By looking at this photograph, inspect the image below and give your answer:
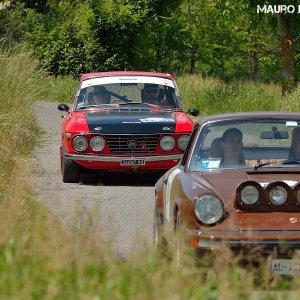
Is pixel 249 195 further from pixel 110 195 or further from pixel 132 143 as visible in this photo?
pixel 132 143

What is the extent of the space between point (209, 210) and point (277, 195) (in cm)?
57

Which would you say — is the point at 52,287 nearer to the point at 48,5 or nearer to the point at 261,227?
the point at 261,227

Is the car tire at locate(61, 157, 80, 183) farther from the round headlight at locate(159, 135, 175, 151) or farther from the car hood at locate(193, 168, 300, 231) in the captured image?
the car hood at locate(193, 168, 300, 231)

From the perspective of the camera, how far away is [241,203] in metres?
8.28

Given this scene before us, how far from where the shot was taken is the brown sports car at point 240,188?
795 cm

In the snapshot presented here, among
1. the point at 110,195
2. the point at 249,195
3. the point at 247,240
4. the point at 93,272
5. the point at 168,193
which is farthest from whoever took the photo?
the point at 110,195

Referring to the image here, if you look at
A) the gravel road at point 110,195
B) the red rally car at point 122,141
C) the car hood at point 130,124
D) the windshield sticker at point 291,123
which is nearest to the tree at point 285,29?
the gravel road at point 110,195

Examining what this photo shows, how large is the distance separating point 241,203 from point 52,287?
3.23 metres

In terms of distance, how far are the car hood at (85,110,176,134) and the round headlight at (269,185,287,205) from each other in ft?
22.2

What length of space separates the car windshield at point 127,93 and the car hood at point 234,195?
7.48m

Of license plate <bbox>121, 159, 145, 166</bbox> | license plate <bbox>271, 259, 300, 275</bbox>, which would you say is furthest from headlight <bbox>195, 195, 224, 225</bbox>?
license plate <bbox>121, 159, 145, 166</bbox>

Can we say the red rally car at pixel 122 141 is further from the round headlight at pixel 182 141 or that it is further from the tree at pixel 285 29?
the tree at pixel 285 29

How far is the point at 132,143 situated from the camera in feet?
49.7

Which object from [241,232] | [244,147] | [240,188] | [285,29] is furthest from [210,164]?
[285,29]
